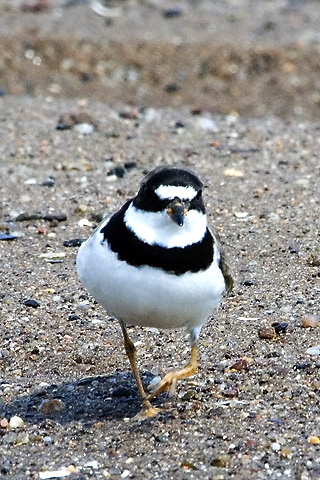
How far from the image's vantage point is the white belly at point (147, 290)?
4281 mm

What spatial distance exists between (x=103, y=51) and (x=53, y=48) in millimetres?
638

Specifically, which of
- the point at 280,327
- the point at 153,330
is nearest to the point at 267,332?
the point at 280,327

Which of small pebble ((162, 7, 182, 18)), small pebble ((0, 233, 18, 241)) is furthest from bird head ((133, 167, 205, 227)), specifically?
Result: small pebble ((162, 7, 182, 18))

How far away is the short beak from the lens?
4180 mm

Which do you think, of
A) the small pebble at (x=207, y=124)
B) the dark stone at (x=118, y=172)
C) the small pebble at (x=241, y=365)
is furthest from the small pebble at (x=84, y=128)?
the small pebble at (x=241, y=365)

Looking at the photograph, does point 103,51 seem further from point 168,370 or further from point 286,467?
point 286,467

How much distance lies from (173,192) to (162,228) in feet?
0.55

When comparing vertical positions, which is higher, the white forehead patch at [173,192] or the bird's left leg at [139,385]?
the white forehead patch at [173,192]

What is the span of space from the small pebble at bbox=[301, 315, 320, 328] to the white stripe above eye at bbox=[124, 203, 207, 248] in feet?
4.66

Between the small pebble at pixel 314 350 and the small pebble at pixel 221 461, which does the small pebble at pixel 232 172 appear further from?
the small pebble at pixel 221 461

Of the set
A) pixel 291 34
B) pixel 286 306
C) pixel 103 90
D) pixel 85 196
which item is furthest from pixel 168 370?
pixel 291 34

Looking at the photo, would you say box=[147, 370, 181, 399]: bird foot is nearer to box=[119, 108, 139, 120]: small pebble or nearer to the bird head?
the bird head

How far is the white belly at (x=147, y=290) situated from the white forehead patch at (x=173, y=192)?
1.08ft

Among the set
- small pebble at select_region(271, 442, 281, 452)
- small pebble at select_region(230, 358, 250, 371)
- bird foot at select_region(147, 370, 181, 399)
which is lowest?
small pebble at select_region(230, 358, 250, 371)
